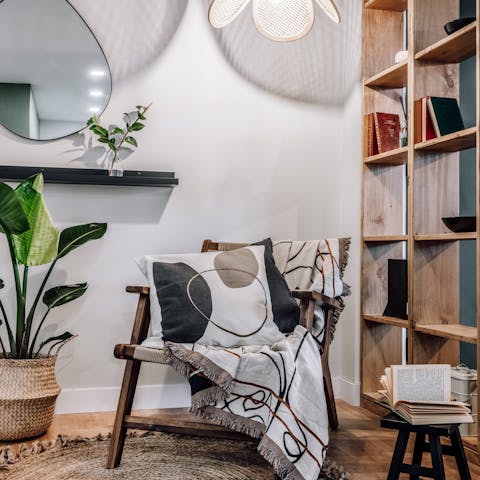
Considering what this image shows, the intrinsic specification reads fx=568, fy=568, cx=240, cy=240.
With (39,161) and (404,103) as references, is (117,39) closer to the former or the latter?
(39,161)

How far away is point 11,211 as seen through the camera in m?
1.99

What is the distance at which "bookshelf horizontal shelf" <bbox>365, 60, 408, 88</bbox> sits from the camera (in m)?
2.59

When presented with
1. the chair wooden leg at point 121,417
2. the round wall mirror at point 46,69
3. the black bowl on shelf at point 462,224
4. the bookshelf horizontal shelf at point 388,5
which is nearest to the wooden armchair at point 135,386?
the chair wooden leg at point 121,417

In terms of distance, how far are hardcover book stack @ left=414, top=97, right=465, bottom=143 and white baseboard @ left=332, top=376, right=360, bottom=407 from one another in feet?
4.06

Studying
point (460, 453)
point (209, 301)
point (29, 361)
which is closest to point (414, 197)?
point (209, 301)

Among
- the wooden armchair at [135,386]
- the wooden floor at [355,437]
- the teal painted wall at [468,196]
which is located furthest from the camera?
the teal painted wall at [468,196]

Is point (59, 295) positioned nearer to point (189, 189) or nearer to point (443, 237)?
point (189, 189)

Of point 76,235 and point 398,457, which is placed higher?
point 76,235

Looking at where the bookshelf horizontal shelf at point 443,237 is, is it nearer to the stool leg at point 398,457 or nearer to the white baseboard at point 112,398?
the stool leg at point 398,457

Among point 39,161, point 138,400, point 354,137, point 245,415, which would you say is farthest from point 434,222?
point 39,161

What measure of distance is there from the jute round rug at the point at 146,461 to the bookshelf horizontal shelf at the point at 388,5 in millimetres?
2133

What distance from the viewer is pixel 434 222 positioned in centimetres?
246

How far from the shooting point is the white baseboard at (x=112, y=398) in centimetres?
261

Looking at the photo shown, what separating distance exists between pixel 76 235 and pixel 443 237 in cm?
146
